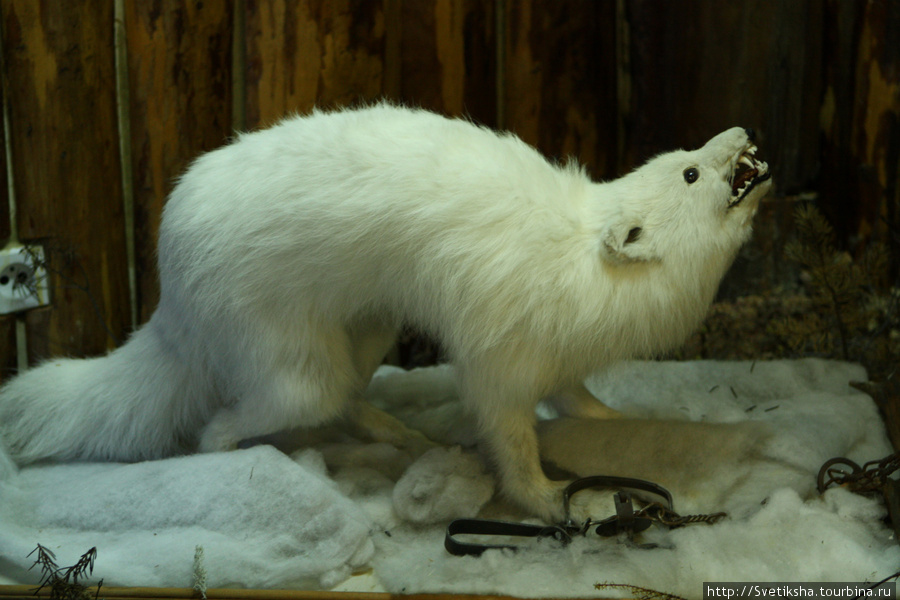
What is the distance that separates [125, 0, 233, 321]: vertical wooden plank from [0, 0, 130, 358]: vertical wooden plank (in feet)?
0.21

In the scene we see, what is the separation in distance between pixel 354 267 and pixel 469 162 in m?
0.33

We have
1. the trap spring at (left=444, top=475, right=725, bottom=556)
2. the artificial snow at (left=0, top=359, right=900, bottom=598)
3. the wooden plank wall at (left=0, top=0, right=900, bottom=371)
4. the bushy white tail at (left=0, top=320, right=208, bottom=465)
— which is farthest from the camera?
the wooden plank wall at (left=0, top=0, right=900, bottom=371)

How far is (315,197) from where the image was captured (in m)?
1.66

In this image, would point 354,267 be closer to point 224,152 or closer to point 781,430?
point 224,152

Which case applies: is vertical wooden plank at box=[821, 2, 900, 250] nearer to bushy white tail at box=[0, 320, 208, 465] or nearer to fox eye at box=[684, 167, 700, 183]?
fox eye at box=[684, 167, 700, 183]

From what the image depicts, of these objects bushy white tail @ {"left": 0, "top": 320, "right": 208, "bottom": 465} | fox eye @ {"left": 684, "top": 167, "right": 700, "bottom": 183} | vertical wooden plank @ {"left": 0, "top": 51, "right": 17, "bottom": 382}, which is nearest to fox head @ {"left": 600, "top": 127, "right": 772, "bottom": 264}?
fox eye @ {"left": 684, "top": 167, "right": 700, "bottom": 183}

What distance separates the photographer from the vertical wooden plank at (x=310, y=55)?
2.07 m

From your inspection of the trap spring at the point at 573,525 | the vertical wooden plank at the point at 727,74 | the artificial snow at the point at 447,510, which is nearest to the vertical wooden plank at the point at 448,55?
the vertical wooden plank at the point at 727,74

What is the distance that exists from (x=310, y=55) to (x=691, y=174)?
1.04 meters

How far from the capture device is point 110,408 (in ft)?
6.27

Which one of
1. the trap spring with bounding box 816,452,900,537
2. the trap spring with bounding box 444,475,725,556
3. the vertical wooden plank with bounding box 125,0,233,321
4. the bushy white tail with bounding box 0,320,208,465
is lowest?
the trap spring with bounding box 444,475,725,556

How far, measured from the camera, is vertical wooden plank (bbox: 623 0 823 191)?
7.88 feet

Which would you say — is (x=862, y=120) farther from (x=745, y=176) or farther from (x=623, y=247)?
(x=623, y=247)

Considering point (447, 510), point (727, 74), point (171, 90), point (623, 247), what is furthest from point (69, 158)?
point (727, 74)
